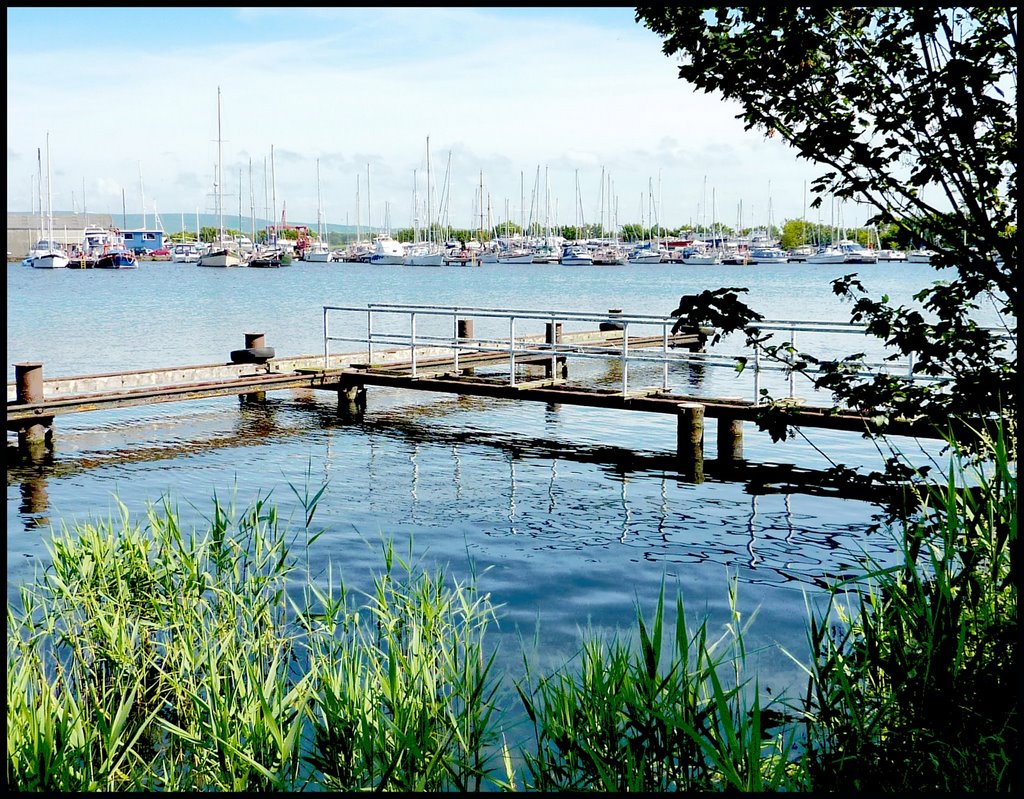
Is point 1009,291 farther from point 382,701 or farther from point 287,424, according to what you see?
point 287,424

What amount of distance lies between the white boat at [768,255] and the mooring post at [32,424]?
4437 inches

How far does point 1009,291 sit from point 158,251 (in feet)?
475

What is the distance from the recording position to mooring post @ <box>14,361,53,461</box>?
1526cm

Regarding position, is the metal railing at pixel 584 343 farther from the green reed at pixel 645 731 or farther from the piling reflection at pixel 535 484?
the green reed at pixel 645 731

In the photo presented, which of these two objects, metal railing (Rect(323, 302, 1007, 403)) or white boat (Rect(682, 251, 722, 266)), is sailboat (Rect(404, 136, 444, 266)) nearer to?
white boat (Rect(682, 251, 722, 266))

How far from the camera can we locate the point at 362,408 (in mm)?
19359

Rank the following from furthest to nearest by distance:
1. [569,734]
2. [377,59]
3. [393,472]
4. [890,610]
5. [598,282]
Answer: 1. [598,282]
2. [393,472]
3. [890,610]
4. [377,59]
5. [569,734]

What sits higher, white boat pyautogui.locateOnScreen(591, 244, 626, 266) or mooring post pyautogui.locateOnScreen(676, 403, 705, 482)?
white boat pyautogui.locateOnScreen(591, 244, 626, 266)

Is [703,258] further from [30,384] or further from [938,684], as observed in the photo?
[938,684]

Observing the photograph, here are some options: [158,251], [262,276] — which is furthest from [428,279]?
[158,251]

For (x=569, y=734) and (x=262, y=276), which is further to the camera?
(x=262, y=276)

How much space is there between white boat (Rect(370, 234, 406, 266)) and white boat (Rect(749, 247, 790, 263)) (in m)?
37.3

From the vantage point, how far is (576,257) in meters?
118

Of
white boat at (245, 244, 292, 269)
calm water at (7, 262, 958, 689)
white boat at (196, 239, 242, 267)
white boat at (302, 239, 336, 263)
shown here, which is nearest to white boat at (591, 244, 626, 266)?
white boat at (245, 244, 292, 269)
